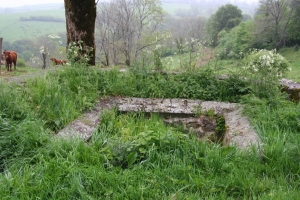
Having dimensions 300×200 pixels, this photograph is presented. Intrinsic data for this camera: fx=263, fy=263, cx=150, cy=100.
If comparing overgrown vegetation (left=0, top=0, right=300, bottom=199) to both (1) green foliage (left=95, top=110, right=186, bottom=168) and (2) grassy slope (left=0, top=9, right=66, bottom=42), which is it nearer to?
(1) green foliage (left=95, top=110, right=186, bottom=168)

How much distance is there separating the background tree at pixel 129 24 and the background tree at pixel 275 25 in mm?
17374

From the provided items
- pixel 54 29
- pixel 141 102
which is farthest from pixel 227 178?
pixel 54 29

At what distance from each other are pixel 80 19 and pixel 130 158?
4.32 metres

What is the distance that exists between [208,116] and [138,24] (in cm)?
2892

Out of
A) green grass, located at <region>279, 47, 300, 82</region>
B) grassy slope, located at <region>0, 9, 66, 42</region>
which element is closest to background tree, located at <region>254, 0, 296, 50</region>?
green grass, located at <region>279, 47, 300, 82</region>

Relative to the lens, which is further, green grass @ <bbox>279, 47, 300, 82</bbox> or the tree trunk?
green grass @ <bbox>279, 47, 300, 82</bbox>

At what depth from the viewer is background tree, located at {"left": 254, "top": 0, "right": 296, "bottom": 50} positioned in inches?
1513

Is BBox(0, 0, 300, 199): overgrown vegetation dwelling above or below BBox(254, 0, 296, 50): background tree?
below

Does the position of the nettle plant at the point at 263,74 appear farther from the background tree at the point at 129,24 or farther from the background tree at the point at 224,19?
the background tree at the point at 224,19

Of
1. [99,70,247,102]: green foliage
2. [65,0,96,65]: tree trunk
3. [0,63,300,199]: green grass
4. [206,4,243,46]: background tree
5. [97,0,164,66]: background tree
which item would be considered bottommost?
[0,63,300,199]: green grass

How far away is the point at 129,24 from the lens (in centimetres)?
3166

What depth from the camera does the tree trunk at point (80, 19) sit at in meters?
5.92

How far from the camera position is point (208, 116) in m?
4.16

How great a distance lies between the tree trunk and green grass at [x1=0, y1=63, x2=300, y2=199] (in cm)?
250
